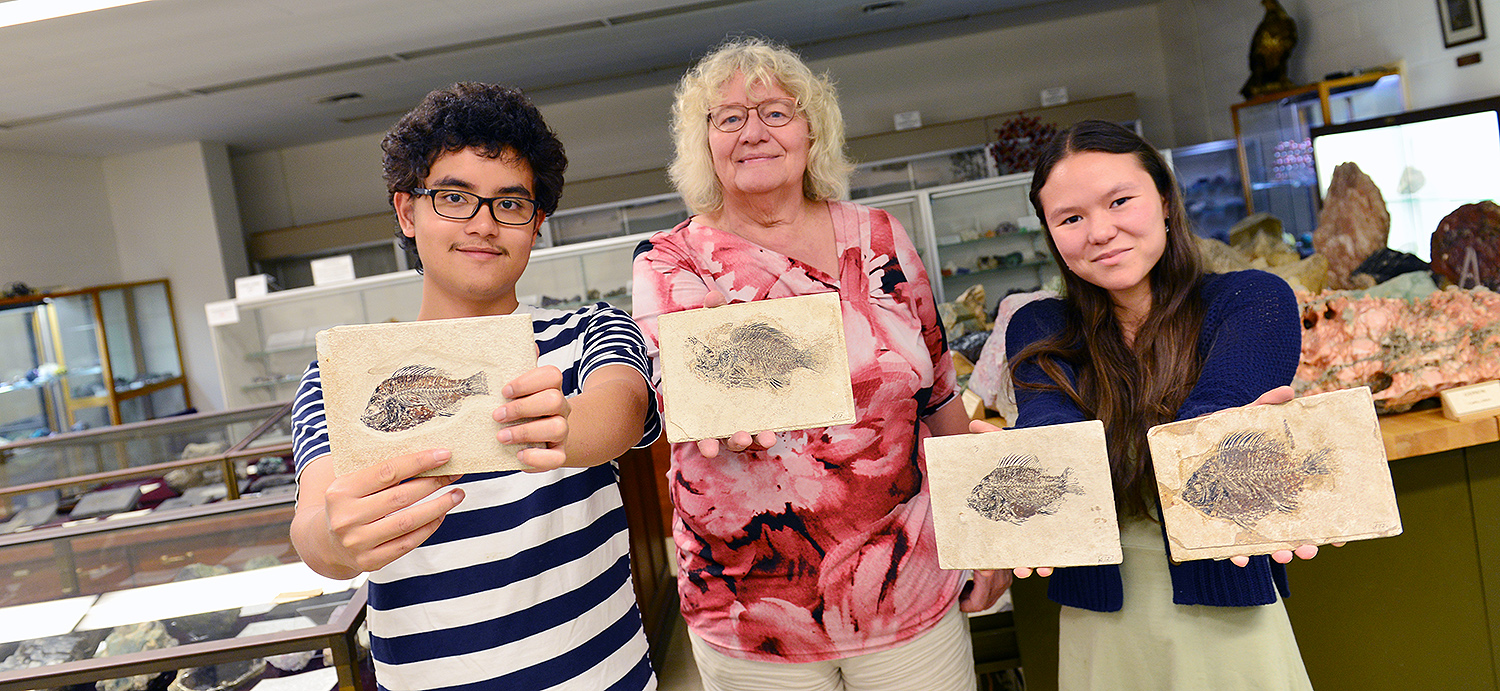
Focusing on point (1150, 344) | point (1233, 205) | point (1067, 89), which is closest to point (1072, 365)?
point (1150, 344)

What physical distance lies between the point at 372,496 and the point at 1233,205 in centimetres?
661

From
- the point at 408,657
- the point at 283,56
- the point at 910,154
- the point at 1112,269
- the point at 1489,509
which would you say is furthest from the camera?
the point at 910,154

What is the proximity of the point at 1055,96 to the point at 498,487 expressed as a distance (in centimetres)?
724

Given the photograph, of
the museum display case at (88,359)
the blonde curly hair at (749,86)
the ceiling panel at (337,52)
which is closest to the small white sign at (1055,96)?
the ceiling panel at (337,52)

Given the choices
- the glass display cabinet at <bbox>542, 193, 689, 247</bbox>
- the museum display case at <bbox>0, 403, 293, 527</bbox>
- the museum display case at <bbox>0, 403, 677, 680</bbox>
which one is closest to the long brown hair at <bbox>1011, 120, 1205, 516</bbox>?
the museum display case at <bbox>0, 403, 677, 680</bbox>

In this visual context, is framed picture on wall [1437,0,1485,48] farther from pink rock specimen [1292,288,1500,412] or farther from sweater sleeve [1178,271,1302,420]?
sweater sleeve [1178,271,1302,420]

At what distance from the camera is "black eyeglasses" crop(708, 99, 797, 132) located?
138 cm

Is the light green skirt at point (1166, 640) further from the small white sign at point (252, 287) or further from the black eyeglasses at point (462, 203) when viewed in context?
the small white sign at point (252, 287)

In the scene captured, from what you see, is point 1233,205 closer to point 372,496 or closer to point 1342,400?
point 1342,400

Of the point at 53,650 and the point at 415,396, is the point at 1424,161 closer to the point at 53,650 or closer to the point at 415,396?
the point at 415,396

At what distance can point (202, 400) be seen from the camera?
7793 mm

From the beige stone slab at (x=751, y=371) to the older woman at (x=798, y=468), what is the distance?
0.44 feet

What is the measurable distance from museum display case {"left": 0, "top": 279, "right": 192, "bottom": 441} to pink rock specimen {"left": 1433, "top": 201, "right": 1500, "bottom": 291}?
311 inches

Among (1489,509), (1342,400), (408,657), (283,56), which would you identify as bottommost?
(1489,509)
